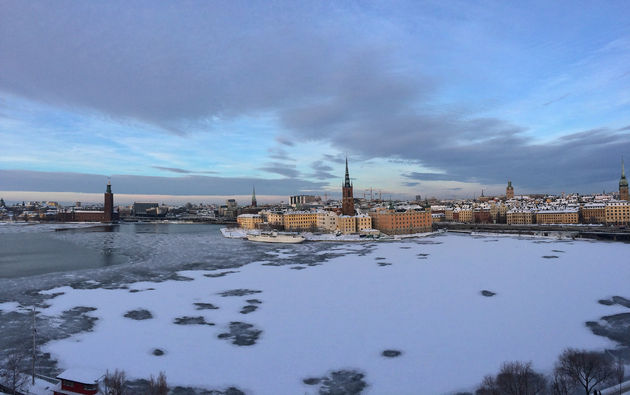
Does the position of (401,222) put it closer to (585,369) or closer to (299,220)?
(299,220)

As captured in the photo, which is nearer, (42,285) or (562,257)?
(42,285)

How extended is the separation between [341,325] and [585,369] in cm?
771

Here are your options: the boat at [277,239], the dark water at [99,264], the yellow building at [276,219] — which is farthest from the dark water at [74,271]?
the yellow building at [276,219]

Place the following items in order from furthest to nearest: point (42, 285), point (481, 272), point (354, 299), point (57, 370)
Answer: point (481, 272), point (42, 285), point (354, 299), point (57, 370)

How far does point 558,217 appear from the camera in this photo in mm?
77312

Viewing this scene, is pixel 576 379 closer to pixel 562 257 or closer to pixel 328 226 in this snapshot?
pixel 562 257

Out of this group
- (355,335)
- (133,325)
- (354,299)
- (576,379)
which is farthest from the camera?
(354,299)

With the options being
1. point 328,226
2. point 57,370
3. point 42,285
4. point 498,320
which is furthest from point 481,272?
point 328,226

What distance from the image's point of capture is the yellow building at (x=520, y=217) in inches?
3236

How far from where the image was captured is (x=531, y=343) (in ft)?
40.6

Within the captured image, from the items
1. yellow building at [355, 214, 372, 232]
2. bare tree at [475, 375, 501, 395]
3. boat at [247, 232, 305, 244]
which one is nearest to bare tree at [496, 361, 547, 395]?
bare tree at [475, 375, 501, 395]

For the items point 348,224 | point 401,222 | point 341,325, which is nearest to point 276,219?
point 348,224

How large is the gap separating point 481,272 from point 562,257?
489 inches

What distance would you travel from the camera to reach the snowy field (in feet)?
35.3
